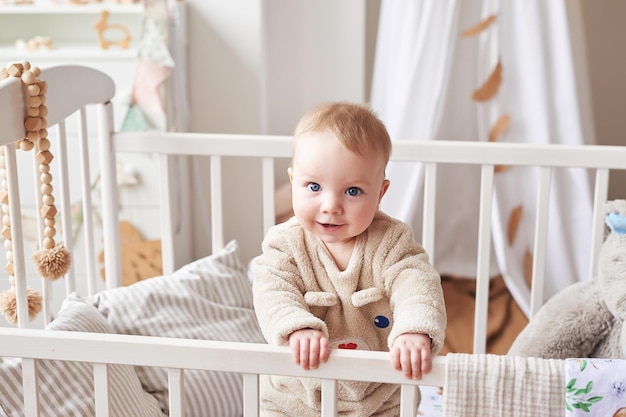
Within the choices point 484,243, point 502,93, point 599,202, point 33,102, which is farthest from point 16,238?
point 502,93

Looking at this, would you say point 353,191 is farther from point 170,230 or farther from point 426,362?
point 170,230

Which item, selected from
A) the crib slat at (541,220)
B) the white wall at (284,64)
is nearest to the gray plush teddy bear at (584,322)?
the crib slat at (541,220)

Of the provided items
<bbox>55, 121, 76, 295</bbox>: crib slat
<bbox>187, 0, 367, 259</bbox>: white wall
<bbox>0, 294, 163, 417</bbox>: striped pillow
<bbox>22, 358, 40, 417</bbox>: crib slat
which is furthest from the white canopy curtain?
<bbox>22, 358, 40, 417</bbox>: crib slat

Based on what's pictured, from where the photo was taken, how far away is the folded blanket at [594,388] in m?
0.97

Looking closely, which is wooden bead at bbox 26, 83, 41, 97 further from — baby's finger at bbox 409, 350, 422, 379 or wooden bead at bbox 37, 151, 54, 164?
baby's finger at bbox 409, 350, 422, 379

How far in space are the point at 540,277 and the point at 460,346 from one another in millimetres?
702

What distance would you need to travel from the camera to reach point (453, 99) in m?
2.54

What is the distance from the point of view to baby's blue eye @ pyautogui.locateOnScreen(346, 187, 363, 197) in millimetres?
1104

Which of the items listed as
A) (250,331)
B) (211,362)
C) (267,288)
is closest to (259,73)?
(250,331)

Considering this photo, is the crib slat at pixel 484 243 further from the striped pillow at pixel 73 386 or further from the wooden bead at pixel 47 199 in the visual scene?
the wooden bead at pixel 47 199

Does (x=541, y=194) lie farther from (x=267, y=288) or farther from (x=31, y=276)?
(x=31, y=276)

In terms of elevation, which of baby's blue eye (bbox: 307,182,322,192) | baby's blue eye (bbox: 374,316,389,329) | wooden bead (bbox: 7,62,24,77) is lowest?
baby's blue eye (bbox: 374,316,389,329)

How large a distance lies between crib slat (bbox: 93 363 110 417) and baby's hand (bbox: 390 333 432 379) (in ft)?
1.09

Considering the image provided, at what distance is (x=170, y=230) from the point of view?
1736mm
